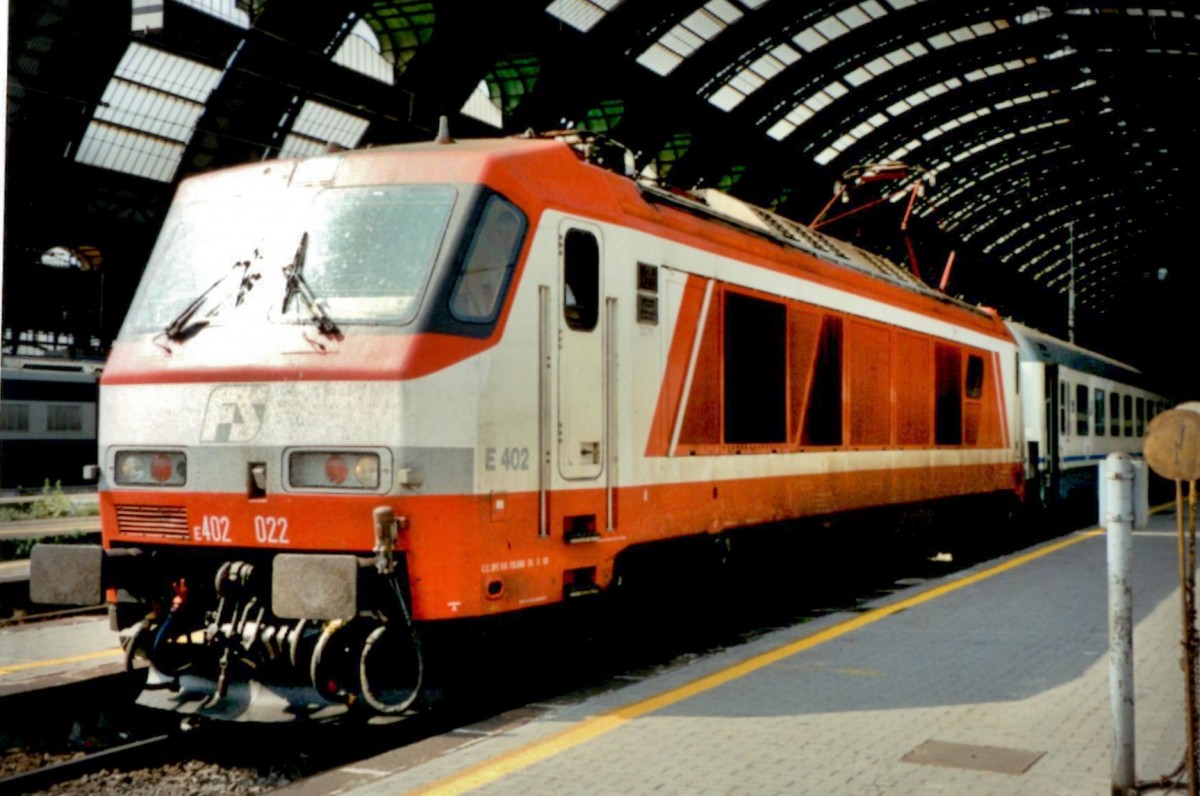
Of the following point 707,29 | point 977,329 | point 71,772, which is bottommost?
point 71,772

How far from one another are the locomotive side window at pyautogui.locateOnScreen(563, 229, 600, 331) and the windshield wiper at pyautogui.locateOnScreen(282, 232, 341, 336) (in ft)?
4.62

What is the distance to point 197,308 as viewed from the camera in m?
7.00

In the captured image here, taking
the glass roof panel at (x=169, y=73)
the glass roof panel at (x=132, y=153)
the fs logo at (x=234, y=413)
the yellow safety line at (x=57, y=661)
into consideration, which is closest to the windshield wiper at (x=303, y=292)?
the fs logo at (x=234, y=413)

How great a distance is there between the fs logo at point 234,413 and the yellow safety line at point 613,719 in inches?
89.6

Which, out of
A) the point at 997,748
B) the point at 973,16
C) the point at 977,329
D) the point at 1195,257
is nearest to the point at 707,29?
the point at 973,16

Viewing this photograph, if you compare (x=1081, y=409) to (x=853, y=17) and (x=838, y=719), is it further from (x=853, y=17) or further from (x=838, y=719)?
(x=838, y=719)

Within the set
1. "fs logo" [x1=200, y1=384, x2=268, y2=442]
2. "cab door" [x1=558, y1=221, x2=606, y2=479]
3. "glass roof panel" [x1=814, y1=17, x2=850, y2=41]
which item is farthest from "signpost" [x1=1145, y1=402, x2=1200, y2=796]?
"glass roof panel" [x1=814, y1=17, x2=850, y2=41]

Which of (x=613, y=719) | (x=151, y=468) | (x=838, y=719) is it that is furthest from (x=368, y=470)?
(x=838, y=719)

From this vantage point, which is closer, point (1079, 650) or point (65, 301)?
point (1079, 650)

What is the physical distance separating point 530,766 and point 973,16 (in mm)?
29220

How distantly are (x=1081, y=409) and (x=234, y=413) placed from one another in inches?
817

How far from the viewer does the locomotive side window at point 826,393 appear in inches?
405

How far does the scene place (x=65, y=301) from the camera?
72.0ft

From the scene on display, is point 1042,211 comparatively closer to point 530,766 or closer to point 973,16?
point 973,16
